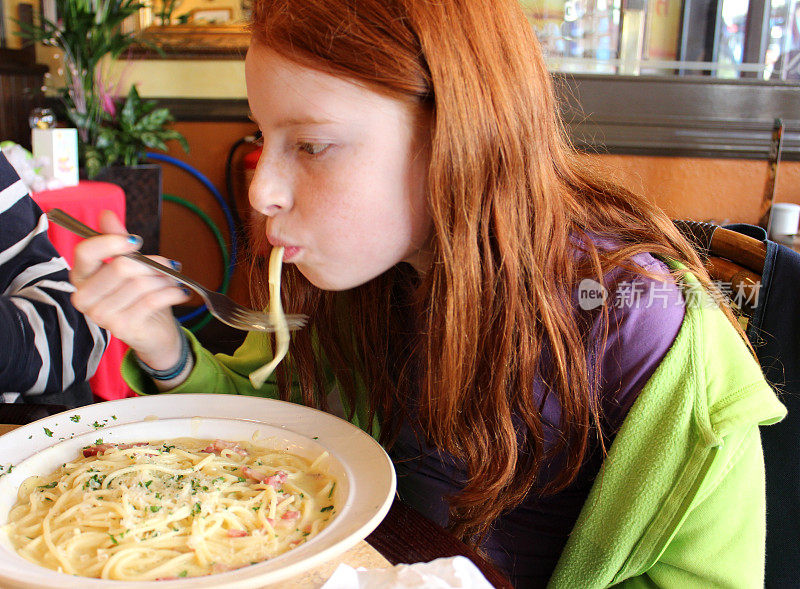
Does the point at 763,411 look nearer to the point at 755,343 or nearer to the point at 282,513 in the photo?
the point at 755,343

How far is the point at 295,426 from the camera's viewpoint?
0.96m

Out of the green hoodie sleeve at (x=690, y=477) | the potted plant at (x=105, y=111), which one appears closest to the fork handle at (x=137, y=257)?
the green hoodie sleeve at (x=690, y=477)

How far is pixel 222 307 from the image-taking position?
3.38 feet

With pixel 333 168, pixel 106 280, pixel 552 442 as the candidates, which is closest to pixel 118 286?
pixel 106 280

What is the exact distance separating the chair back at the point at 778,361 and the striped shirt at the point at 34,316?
1118 mm

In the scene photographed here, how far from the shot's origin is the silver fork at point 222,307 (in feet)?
3.18

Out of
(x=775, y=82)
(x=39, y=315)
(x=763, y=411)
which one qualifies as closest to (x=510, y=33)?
(x=763, y=411)

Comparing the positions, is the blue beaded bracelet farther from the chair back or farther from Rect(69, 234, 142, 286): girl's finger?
the chair back

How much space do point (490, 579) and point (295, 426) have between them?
0.36 m

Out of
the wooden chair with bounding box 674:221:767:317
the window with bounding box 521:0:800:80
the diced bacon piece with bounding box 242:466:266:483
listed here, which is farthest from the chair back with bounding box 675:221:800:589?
the window with bounding box 521:0:800:80

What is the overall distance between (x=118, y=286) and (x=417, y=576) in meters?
0.58

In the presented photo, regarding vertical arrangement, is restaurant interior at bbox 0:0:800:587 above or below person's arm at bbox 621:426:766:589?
above

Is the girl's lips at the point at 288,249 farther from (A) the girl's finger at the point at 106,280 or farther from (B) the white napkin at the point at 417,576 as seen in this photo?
(B) the white napkin at the point at 417,576

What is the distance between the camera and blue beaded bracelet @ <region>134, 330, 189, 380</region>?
3.61ft
